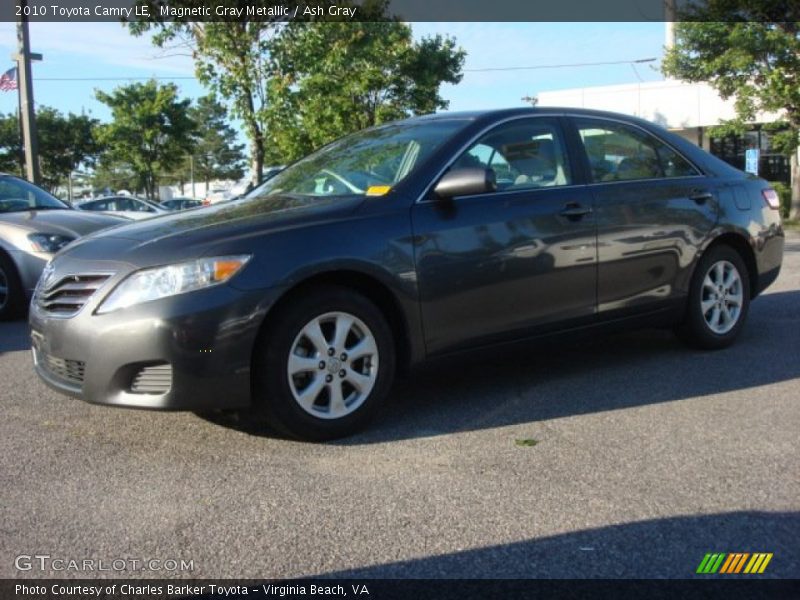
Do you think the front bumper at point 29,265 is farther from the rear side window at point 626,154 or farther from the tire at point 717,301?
the tire at point 717,301

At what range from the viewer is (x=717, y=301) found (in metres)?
5.75

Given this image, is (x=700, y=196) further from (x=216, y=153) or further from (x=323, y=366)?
(x=216, y=153)

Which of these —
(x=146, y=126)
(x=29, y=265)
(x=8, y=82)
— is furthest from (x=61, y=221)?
(x=146, y=126)

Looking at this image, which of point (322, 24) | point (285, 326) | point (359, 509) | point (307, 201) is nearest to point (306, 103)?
point (322, 24)

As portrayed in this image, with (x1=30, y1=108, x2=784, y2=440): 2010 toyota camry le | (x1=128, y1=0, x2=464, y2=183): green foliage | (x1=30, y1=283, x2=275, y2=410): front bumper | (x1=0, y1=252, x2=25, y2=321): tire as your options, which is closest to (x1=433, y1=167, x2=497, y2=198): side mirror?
(x1=30, y1=108, x2=784, y2=440): 2010 toyota camry le

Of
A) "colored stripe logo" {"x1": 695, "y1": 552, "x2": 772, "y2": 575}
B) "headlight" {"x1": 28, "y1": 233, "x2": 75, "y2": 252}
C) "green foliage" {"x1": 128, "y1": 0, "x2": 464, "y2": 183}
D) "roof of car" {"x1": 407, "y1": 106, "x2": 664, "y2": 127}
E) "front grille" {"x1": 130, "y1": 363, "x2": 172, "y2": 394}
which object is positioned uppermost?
"green foliage" {"x1": 128, "y1": 0, "x2": 464, "y2": 183}

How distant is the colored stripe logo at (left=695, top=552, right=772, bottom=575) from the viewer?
274 cm

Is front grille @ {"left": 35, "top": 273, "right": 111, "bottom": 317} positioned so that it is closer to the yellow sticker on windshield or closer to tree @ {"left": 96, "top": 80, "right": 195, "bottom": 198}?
the yellow sticker on windshield

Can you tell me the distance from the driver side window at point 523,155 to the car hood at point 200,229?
2.88ft

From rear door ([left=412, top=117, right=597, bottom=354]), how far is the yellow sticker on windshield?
184 mm

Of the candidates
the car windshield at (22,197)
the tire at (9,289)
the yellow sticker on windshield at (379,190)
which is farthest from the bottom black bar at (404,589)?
the car windshield at (22,197)

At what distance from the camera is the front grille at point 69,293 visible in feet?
12.9

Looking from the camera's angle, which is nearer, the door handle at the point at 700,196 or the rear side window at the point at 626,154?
the rear side window at the point at 626,154

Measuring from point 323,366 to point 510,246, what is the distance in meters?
1.28
